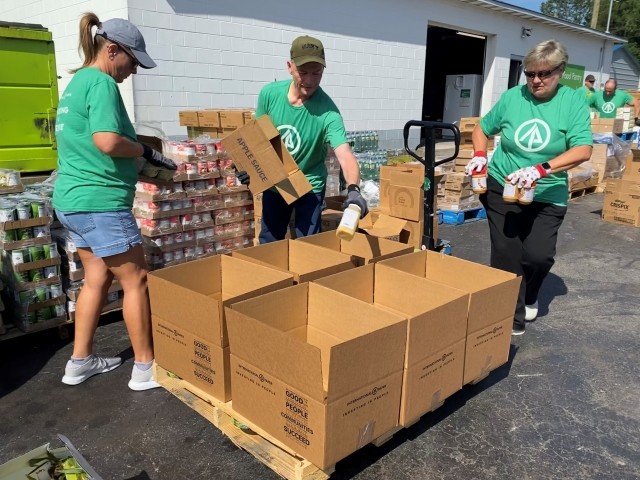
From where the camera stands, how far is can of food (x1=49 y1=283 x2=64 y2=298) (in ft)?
12.2

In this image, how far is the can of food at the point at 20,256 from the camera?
355 cm

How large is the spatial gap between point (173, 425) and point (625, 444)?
7.81 feet

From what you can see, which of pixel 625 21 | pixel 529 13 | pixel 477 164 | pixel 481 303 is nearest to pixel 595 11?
pixel 529 13

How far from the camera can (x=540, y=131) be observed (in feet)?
11.5

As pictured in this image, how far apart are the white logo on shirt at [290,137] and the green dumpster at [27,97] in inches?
162

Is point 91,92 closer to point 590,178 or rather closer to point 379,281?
point 379,281

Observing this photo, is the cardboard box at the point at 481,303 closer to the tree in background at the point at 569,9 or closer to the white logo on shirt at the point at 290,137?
the white logo on shirt at the point at 290,137

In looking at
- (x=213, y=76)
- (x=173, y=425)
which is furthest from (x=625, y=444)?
(x=213, y=76)

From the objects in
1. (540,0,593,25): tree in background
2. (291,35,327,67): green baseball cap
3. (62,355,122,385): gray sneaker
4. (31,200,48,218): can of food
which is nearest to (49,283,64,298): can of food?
(31,200,48,218): can of food

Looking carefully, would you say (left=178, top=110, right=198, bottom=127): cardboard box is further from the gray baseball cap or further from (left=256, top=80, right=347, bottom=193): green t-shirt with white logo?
the gray baseball cap

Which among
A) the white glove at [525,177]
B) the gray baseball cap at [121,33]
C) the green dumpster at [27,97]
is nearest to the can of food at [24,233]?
the gray baseball cap at [121,33]

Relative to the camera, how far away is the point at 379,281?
10.3ft

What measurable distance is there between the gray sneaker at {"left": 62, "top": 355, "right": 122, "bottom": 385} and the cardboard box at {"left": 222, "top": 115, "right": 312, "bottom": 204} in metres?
1.45

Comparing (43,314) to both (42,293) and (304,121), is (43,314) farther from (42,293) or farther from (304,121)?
(304,121)
